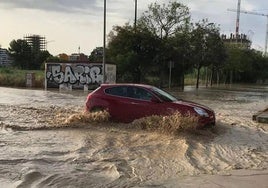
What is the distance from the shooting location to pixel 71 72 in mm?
43906

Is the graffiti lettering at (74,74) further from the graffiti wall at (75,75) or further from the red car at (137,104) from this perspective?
the red car at (137,104)

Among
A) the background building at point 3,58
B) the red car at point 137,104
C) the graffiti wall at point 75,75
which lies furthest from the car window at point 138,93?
the background building at point 3,58

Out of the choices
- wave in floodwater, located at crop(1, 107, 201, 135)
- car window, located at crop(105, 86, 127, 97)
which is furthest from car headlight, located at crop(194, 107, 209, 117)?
car window, located at crop(105, 86, 127, 97)

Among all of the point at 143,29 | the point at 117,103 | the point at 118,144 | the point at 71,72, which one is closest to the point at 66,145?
the point at 118,144

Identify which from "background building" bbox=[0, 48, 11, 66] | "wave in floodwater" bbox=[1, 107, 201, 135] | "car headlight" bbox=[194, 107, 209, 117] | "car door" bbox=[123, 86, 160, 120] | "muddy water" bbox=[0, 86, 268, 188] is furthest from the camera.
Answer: "background building" bbox=[0, 48, 11, 66]

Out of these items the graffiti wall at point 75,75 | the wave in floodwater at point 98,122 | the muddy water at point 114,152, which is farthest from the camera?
the graffiti wall at point 75,75

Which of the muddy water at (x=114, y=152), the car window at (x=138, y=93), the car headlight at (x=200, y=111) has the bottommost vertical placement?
the muddy water at (x=114, y=152)

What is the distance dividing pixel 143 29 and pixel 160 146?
3757cm

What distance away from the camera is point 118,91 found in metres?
16.2

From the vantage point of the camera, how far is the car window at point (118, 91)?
16.1 m

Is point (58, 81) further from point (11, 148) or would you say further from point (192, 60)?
point (11, 148)

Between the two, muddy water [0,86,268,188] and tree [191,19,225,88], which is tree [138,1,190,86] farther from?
muddy water [0,86,268,188]

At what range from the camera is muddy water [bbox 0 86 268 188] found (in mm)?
9172

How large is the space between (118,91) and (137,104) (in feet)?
3.04
